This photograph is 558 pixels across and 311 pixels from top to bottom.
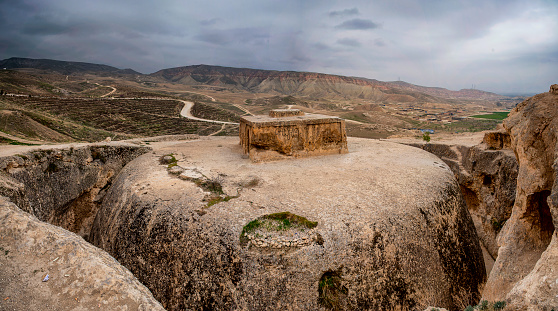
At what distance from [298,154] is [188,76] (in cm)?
18222

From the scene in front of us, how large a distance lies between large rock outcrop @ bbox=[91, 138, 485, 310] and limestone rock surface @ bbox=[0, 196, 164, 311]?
2.43 m

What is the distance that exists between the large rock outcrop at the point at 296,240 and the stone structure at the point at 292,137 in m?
2.90

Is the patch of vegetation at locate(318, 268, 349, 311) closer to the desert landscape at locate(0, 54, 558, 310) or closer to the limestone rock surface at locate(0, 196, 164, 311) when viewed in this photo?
the desert landscape at locate(0, 54, 558, 310)

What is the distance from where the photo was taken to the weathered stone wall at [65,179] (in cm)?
953

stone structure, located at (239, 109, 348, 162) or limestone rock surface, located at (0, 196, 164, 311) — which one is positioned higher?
stone structure, located at (239, 109, 348, 162)

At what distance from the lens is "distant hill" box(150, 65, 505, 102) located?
14475 centimetres

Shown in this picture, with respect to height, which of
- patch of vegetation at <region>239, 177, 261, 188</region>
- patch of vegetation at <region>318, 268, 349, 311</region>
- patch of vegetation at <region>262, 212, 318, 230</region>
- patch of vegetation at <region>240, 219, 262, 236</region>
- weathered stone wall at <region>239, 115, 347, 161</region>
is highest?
weathered stone wall at <region>239, 115, 347, 161</region>

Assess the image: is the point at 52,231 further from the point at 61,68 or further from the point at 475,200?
the point at 61,68

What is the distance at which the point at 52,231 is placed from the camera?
5.09 m

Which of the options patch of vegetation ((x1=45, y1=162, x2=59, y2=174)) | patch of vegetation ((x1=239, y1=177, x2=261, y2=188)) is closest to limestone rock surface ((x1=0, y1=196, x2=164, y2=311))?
patch of vegetation ((x1=239, y1=177, x2=261, y2=188))

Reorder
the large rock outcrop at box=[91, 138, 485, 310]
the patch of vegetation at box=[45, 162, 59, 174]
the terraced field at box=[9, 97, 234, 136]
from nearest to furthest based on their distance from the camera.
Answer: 1. the large rock outcrop at box=[91, 138, 485, 310]
2. the patch of vegetation at box=[45, 162, 59, 174]
3. the terraced field at box=[9, 97, 234, 136]

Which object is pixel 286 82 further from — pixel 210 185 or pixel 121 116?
pixel 210 185

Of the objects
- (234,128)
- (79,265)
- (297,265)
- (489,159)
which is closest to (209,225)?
(297,265)

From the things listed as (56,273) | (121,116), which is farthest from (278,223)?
(121,116)
